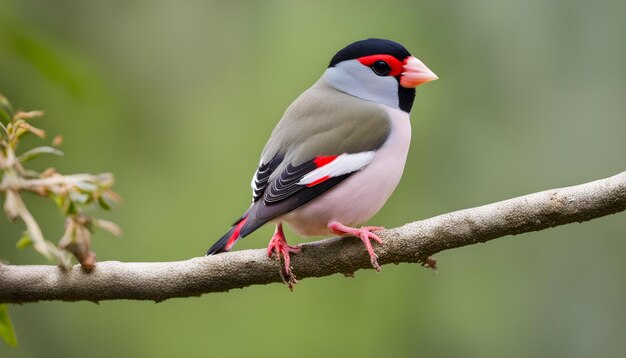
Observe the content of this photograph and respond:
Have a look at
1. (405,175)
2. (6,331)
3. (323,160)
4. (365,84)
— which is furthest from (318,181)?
(405,175)

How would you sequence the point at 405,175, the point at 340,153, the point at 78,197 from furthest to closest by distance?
the point at 405,175 < the point at 340,153 < the point at 78,197

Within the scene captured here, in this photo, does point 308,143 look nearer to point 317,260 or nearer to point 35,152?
point 317,260

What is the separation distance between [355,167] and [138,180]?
13.0 ft

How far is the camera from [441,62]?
671cm

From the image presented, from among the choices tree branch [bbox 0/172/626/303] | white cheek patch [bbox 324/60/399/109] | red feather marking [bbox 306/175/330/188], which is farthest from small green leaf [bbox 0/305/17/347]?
white cheek patch [bbox 324/60/399/109]

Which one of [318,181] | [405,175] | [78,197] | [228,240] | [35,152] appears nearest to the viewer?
[78,197]

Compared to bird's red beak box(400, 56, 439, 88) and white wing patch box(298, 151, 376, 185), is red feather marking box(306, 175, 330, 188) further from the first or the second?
bird's red beak box(400, 56, 439, 88)

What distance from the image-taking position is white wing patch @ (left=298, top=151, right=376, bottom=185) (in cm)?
328

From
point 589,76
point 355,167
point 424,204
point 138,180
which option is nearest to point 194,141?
point 138,180

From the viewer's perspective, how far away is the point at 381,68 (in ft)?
12.3

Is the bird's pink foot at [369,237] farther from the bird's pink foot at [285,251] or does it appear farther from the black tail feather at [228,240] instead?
the black tail feather at [228,240]

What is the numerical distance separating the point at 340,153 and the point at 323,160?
0.08m

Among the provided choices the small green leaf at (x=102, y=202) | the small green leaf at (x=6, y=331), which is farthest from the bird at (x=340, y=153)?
the small green leaf at (x=102, y=202)

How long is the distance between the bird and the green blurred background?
228cm
